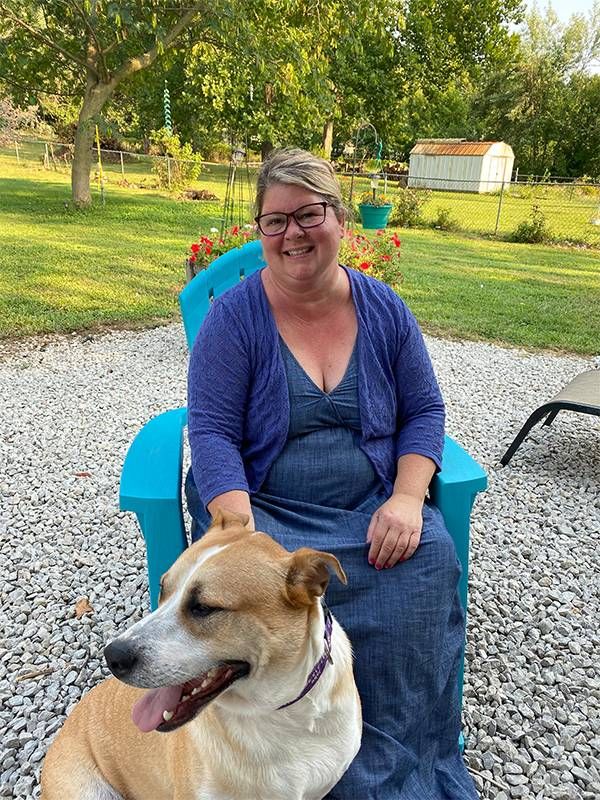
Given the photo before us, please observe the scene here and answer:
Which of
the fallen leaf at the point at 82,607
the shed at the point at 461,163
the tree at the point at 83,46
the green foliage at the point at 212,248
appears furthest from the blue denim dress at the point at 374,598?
the shed at the point at 461,163

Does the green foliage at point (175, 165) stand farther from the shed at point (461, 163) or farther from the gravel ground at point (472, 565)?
the gravel ground at point (472, 565)

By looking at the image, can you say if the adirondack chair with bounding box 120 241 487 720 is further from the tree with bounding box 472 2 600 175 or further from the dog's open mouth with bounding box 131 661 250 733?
the tree with bounding box 472 2 600 175

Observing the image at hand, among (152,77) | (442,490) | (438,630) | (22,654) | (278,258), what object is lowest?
(22,654)

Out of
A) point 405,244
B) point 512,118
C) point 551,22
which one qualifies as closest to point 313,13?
point 405,244

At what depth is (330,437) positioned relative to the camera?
2.00 metres

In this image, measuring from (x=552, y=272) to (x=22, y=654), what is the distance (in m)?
10.0

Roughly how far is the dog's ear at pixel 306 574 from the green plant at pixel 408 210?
15.2 meters

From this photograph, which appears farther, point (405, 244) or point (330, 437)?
point (405, 244)

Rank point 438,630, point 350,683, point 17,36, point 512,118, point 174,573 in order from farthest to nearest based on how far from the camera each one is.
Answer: point 512,118
point 17,36
point 438,630
point 350,683
point 174,573

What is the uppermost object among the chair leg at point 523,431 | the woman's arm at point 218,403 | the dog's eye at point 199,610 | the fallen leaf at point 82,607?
the woman's arm at point 218,403

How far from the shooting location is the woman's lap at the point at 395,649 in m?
1.76

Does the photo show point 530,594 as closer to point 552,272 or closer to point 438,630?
point 438,630

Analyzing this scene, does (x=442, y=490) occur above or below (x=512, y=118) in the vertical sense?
below

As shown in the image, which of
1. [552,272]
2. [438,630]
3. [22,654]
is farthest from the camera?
[552,272]
